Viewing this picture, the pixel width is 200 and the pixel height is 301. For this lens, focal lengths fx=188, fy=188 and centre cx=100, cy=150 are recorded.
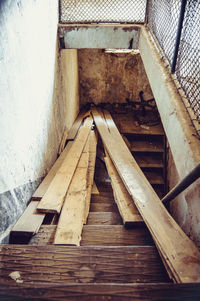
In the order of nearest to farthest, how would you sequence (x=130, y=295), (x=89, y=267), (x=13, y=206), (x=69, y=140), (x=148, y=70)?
1. (x=130, y=295)
2. (x=89, y=267)
3. (x=13, y=206)
4. (x=148, y=70)
5. (x=69, y=140)

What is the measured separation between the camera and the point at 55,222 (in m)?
1.97

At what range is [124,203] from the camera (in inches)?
80.7

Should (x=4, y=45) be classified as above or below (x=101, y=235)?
above

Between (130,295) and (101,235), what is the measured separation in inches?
33.0

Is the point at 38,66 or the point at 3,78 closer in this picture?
the point at 3,78

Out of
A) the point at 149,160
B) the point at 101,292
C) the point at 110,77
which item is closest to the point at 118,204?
the point at 101,292

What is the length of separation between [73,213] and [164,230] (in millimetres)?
877

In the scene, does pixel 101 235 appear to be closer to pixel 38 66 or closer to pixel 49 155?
pixel 49 155

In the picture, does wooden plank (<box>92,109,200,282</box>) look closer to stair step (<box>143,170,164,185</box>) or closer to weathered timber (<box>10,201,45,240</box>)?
weathered timber (<box>10,201,45,240</box>)

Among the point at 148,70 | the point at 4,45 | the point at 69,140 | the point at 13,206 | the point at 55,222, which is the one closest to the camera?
the point at 4,45

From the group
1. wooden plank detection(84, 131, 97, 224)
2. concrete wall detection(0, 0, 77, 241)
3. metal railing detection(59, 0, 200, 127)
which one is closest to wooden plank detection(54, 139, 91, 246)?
wooden plank detection(84, 131, 97, 224)

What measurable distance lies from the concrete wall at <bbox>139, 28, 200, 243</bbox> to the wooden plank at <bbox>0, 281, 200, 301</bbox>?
0.82 meters

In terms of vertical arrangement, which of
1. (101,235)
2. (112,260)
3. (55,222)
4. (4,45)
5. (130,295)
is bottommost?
(55,222)

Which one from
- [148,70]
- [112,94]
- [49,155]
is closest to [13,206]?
[49,155]
